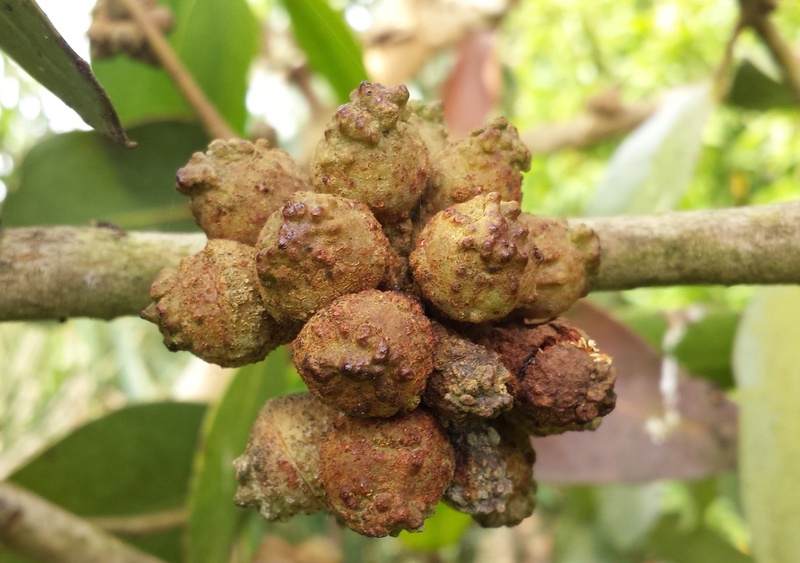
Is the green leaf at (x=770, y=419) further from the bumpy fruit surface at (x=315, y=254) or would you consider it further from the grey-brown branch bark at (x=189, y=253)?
the bumpy fruit surface at (x=315, y=254)

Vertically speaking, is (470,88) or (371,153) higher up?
(371,153)

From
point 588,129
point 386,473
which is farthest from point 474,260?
point 588,129

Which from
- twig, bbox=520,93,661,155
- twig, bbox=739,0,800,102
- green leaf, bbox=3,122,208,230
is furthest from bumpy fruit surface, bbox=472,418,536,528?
twig, bbox=520,93,661,155

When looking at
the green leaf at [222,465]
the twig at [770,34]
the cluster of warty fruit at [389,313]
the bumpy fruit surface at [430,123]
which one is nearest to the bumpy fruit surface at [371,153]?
the cluster of warty fruit at [389,313]

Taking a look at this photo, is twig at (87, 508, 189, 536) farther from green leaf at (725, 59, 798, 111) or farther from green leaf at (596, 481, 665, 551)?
green leaf at (725, 59, 798, 111)

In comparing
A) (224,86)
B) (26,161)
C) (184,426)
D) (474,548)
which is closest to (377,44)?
(224,86)

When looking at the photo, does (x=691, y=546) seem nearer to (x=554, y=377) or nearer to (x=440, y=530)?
(x=440, y=530)
